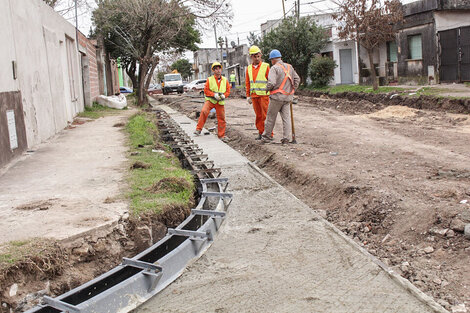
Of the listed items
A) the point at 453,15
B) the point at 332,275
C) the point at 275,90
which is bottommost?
the point at 332,275

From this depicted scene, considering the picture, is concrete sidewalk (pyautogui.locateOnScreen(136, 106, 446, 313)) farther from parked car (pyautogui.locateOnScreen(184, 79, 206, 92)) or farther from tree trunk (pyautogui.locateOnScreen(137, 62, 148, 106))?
parked car (pyautogui.locateOnScreen(184, 79, 206, 92))

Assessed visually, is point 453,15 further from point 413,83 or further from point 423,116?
point 423,116

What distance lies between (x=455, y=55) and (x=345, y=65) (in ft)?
41.6

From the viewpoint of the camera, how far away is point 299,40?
33.0m

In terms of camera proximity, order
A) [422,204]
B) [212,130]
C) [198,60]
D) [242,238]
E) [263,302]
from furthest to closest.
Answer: [198,60] → [212,130] → [422,204] → [242,238] → [263,302]

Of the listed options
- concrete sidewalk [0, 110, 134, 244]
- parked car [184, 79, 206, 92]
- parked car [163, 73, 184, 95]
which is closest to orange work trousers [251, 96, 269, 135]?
concrete sidewalk [0, 110, 134, 244]

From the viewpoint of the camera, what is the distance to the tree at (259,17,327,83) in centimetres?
3275

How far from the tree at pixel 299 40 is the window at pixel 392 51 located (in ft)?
17.1

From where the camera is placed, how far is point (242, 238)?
17.0 feet

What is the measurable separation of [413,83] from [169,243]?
23285mm

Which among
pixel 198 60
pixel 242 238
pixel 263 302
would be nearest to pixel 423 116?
pixel 242 238

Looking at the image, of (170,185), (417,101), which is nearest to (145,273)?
(170,185)

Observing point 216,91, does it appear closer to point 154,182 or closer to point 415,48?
point 154,182

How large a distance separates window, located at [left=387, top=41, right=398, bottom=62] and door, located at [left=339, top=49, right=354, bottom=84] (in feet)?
18.8
